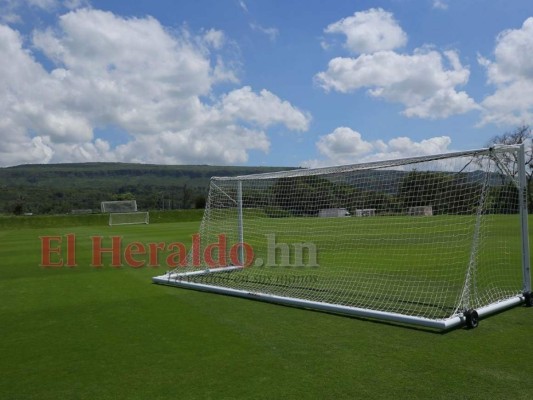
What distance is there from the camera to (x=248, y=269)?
10.5m

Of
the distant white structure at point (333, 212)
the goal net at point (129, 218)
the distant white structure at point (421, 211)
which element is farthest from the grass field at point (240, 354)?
the goal net at point (129, 218)

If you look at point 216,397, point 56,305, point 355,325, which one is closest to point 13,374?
point 216,397

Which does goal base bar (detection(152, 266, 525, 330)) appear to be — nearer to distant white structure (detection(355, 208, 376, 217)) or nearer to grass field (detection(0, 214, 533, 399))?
grass field (detection(0, 214, 533, 399))

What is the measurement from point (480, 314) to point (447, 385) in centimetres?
222

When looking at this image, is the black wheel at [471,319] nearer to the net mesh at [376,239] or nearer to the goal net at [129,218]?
the net mesh at [376,239]

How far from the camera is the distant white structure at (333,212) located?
11766 millimetres

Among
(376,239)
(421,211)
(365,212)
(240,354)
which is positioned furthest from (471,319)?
(376,239)

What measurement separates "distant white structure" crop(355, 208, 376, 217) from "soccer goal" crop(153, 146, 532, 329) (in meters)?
0.17

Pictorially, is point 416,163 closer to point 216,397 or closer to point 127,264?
point 216,397

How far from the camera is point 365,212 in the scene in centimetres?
1218

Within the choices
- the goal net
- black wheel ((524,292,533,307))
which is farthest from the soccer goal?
the goal net

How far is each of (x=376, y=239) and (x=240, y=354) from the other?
11.0 m

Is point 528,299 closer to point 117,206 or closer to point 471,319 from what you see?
point 471,319

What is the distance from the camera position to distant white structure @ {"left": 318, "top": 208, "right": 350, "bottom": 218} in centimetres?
1177
